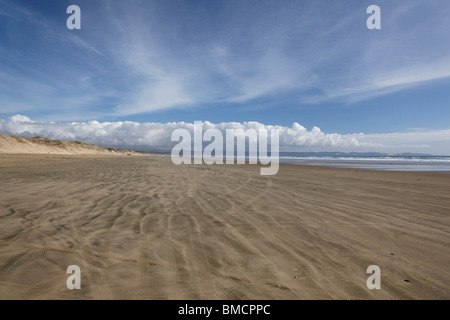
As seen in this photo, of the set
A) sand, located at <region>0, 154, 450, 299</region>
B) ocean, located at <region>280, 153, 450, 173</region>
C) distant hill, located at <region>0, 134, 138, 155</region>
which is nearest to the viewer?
sand, located at <region>0, 154, 450, 299</region>

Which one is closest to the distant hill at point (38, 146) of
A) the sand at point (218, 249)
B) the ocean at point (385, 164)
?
the sand at point (218, 249)

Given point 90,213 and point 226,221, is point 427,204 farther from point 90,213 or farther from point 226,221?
point 90,213

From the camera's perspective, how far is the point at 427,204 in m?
6.77

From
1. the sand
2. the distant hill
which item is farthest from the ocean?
the distant hill

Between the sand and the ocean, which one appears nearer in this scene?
the sand

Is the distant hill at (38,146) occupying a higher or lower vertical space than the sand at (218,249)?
higher

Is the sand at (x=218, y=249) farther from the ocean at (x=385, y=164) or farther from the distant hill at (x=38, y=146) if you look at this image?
the distant hill at (x=38, y=146)

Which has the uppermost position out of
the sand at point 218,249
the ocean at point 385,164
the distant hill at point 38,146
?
the distant hill at point 38,146

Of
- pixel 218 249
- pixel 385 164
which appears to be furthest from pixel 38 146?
pixel 385 164

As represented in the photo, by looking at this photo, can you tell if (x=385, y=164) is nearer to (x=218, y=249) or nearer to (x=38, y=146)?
(x=218, y=249)

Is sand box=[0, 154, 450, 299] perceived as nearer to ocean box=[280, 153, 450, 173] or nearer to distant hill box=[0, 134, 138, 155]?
ocean box=[280, 153, 450, 173]


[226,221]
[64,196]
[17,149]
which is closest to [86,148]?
[17,149]

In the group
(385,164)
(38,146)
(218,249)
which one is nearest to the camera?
(218,249)
